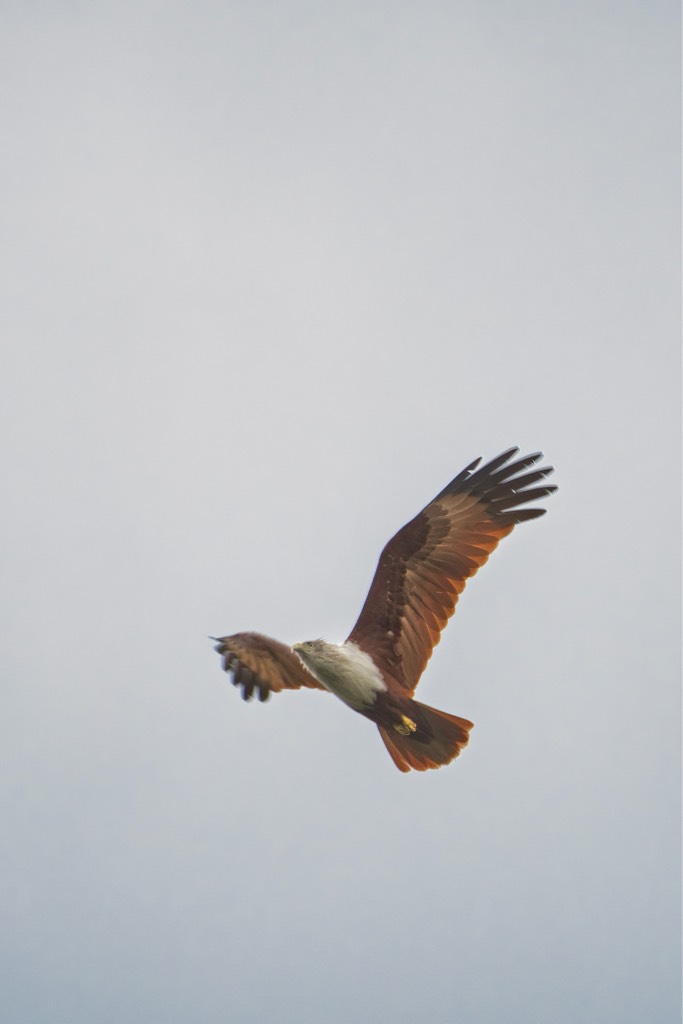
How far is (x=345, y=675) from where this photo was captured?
33.5 ft

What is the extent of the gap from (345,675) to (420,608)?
114 cm

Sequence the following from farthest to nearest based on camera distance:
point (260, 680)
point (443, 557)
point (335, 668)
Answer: point (260, 680) → point (443, 557) → point (335, 668)

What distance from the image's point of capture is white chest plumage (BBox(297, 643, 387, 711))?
10.2m

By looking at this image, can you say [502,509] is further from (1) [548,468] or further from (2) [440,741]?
(2) [440,741]

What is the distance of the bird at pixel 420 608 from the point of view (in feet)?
33.7

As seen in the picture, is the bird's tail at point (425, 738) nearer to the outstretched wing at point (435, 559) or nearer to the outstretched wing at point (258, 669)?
the outstretched wing at point (435, 559)

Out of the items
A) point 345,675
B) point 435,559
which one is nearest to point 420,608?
point 435,559

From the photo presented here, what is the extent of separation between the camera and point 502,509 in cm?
1102

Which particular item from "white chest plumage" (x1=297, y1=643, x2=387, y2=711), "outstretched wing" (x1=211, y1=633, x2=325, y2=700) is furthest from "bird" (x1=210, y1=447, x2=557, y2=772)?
"outstretched wing" (x1=211, y1=633, x2=325, y2=700)

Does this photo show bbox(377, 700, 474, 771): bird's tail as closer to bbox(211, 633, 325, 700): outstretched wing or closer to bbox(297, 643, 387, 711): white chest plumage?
bbox(297, 643, 387, 711): white chest plumage

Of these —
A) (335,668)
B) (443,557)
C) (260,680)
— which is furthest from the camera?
(260,680)

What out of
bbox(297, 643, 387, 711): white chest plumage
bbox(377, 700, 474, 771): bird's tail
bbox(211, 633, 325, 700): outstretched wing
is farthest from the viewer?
bbox(211, 633, 325, 700): outstretched wing

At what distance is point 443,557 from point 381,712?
1.71 meters

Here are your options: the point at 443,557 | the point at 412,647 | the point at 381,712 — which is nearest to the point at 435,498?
the point at 443,557
